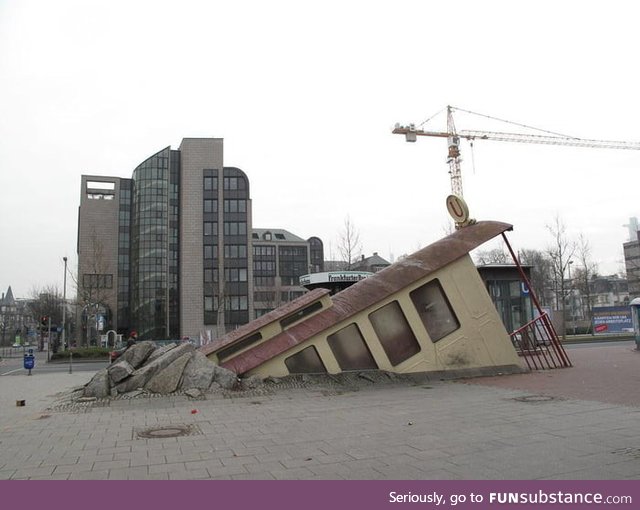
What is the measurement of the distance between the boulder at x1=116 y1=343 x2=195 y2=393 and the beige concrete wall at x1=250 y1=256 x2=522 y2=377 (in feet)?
7.54

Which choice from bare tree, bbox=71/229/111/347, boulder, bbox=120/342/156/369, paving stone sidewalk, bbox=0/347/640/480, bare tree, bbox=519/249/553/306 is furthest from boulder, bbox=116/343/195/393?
bare tree, bbox=519/249/553/306

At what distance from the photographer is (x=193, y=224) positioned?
217 ft

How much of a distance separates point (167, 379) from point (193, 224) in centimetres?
5708

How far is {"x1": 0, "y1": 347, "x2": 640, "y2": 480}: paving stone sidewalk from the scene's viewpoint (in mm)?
5191

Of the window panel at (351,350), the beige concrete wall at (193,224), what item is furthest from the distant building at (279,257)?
the window panel at (351,350)

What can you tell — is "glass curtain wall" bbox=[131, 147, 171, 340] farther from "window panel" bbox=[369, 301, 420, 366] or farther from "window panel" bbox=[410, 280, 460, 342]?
"window panel" bbox=[410, 280, 460, 342]

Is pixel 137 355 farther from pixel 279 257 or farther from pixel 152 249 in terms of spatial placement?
pixel 279 257

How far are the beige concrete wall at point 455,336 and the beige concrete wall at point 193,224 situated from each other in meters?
52.7

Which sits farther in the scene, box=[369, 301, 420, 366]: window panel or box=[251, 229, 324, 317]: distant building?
box=[251, 229, 324, 317]: distant building

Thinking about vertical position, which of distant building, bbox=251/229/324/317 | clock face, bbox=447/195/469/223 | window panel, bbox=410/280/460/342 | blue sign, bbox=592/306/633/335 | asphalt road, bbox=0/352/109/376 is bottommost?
asphalt road, bbox=0/352/109/376

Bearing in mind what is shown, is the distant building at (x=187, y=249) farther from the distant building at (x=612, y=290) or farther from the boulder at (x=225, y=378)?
the distant building at (x=612, y=290)

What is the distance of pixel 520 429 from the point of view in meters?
6.93

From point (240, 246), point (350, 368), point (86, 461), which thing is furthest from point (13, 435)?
point (240, 246)

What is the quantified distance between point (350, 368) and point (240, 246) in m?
56.4
